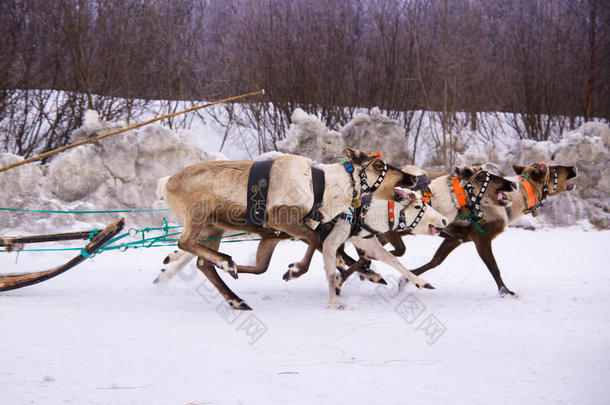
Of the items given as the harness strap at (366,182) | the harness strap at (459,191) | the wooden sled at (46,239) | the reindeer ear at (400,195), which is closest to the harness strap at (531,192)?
the harness strap at (459,191)

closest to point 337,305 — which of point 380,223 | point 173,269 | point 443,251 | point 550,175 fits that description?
point 380,223

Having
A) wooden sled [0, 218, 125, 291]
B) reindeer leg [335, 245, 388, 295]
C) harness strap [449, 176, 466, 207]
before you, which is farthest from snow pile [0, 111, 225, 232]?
harness strap [449, 176, 466, 207]

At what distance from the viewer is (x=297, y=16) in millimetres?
11984

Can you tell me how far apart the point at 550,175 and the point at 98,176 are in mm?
6991

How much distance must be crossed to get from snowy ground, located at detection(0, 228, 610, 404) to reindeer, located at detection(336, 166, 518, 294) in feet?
1.25

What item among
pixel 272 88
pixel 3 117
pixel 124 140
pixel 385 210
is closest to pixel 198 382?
pixel 385 210

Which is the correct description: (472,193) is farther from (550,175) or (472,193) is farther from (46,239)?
(46,239)

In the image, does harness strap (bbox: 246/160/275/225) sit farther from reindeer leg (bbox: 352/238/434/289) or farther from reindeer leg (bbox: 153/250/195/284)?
reindeer leg (bbox: 153/250/195/284)

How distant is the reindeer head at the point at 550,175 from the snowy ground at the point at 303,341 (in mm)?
1040

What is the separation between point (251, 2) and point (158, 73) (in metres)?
2.67

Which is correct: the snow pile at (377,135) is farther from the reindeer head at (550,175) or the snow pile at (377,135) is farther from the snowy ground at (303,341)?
the reindeer head at (550,175)

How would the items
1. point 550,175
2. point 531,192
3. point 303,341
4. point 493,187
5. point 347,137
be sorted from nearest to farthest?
point 303,341 → point 493,187 → point 531,192 → point 550,175 → point 347,137

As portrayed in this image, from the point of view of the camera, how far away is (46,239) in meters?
5.46

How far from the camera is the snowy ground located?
9.61 feet
